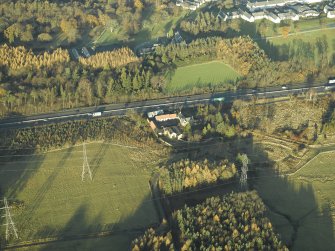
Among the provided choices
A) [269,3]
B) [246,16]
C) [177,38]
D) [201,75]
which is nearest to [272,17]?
[246,16]

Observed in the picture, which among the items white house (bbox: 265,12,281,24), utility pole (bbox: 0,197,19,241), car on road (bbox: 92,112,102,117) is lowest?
utility pole (bbox: 0,197,19,241)

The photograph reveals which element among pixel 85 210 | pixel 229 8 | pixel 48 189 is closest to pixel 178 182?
pixel 85 210

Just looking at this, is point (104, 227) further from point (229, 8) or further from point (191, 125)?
point (229, 8)

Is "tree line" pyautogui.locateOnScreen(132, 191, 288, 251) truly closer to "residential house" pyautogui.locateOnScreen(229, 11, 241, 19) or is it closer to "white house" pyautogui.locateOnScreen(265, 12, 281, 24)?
"white house" pyautogui.locateOnScreen(265, 12, 281, 24)

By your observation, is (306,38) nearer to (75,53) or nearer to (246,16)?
(246,16)

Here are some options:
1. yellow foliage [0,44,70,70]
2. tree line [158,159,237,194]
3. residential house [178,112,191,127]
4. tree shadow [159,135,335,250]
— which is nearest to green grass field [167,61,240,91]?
residential house [178,112,191,127]

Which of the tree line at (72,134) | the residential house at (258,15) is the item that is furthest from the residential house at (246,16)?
the tree line at (72,134)
